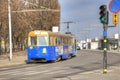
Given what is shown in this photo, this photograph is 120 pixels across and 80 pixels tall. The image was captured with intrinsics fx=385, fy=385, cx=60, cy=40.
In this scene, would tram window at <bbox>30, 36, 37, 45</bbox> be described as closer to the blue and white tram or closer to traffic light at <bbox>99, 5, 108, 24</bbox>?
the blue and white tram

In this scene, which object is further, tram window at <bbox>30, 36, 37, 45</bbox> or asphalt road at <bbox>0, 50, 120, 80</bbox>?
tram window at <bbox>30, 36, 37, 45</bbox>

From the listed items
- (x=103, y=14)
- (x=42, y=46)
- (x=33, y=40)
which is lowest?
(x=42, y=46)

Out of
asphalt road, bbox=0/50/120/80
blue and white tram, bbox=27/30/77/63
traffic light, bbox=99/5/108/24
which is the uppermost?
traffic light, bbox=99/5/108/24

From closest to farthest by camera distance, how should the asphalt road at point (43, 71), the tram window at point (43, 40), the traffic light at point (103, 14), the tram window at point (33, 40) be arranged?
the asphalt road at point (43, 71) < the traffic light at point (103, 14) < the tram window at point (43, 40) < the tram window at point (33, 40)

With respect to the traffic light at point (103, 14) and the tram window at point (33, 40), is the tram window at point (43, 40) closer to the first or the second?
the tram window at point (33, 40)

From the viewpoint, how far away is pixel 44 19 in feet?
229

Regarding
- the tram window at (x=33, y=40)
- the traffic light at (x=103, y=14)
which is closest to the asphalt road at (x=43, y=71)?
the traffic light at (x=103, y=14)

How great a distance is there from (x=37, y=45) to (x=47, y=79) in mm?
17726

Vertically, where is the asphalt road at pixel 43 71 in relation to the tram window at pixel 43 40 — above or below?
below

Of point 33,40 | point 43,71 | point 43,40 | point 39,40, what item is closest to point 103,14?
point 43,71

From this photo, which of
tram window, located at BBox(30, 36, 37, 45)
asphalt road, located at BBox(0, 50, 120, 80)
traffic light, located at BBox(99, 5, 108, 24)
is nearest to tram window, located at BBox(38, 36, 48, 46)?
tram window, located at BBox(30, 36, 37, 45)

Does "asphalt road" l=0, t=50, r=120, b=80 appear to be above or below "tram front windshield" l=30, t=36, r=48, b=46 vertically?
below

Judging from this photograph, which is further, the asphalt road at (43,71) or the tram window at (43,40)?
the tram window at (43,40)

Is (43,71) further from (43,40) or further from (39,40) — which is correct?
(39,40)
